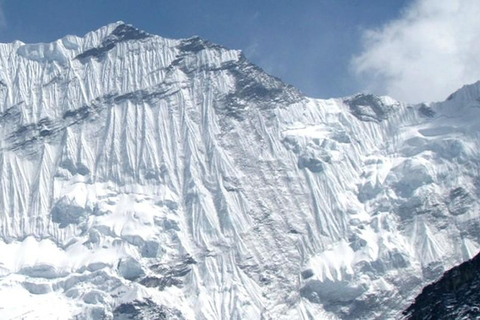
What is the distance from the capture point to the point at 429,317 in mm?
113062

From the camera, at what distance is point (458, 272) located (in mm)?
115750

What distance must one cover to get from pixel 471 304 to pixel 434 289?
715 cm

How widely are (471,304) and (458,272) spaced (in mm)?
5435

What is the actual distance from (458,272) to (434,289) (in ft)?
10.2

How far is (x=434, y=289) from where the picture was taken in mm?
117625

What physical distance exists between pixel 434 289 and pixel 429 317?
5.08 meters

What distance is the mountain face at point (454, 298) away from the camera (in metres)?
111

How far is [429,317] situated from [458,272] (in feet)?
17.6

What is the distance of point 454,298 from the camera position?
372 ft

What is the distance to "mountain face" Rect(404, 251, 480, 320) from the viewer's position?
4355 inches
